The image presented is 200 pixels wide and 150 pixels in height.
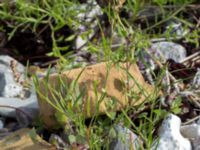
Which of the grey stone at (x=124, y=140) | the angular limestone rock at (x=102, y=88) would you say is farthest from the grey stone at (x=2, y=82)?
the grey stone at (x=124, y=140)

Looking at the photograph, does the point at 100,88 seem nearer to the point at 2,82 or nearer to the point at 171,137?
the point at 171,137

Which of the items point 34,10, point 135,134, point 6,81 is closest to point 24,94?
point 6,81

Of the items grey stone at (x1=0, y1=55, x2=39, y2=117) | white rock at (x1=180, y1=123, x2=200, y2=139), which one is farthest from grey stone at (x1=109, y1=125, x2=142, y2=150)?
grey stone at (x1=0, y1=55, x2=39, y2=117)

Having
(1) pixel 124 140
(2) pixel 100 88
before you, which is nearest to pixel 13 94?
(2) pixel 100 88

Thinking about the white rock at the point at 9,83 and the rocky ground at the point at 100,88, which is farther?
the white rock at the point at 9,83

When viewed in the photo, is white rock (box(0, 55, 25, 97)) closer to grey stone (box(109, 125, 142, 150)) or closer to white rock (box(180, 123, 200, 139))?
grey stone (box(109, 125, 142, 150))

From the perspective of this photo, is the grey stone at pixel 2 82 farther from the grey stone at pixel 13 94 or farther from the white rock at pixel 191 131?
the white rock at pixel 191 131

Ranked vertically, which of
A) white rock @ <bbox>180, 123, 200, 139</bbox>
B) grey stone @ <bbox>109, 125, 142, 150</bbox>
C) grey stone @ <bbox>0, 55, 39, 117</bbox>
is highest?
grey stone @ <bbox>0, 55, 39, 117</bbox>
